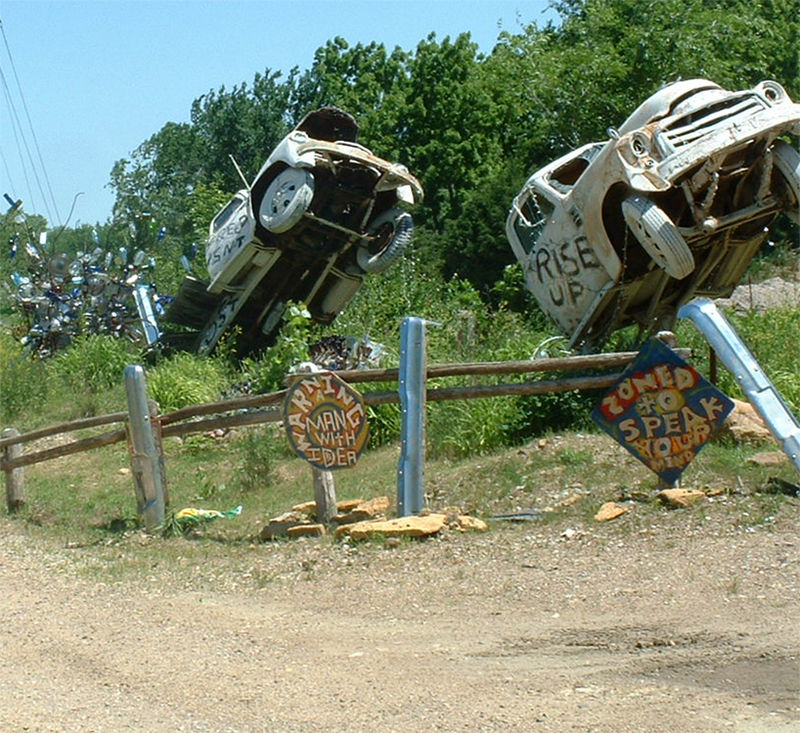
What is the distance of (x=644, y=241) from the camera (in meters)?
12.9

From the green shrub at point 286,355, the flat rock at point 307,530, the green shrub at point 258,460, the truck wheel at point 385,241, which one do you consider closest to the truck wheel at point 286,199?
the green shrub at point 286,355

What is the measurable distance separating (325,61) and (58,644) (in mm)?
37941

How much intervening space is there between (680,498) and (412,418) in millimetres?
2153

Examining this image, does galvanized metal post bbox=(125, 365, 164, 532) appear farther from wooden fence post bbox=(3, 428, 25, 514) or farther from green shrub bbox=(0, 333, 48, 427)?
green shrub bbox=(0, 333, 48, 427)

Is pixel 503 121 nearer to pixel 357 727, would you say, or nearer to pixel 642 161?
pixel 642 161

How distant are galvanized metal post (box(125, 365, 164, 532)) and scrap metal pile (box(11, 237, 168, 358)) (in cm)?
1202

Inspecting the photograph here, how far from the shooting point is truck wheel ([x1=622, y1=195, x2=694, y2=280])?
496 inches

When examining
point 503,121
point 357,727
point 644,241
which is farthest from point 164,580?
point 503,121

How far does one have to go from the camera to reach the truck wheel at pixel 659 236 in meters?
12.6

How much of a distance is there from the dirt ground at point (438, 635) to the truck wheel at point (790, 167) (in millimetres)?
5123

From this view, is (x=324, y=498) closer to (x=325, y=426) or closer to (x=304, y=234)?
(x=325, y=426)

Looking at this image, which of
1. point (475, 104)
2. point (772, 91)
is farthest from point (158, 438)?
point (475, 104)

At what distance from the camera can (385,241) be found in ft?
64.4

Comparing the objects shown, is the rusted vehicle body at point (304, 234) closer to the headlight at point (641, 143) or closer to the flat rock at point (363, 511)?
the headlight at point (641, 143)
